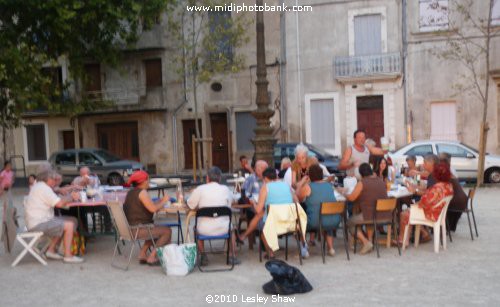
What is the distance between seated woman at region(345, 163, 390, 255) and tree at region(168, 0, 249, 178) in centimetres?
1629

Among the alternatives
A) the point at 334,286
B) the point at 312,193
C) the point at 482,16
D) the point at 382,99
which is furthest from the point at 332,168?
the point at 334,286

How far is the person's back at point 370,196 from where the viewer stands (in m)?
8.59

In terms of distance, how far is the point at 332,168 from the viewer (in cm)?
1911

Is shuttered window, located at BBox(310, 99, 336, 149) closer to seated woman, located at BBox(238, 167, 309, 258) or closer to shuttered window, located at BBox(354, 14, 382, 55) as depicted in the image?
shuttered window, located at BBox(354, 14, 382, 55)

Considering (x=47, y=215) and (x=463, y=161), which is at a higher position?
(x=47, y=215)

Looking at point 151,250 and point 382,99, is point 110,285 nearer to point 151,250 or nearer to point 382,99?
point 151,250

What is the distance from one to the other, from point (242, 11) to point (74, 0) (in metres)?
8.53

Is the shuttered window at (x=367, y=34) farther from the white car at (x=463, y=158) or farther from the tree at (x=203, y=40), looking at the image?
the white car at (x=463, y=158)

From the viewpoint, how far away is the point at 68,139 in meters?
30.6

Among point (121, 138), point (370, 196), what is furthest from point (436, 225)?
point (121, 138)

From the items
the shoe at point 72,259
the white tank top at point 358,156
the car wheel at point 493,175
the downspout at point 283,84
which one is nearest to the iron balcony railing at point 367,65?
the downspout at point 283,84

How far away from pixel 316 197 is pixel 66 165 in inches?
689

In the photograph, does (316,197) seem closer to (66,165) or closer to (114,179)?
(114,179)

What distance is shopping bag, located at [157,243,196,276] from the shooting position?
7.82 metres
